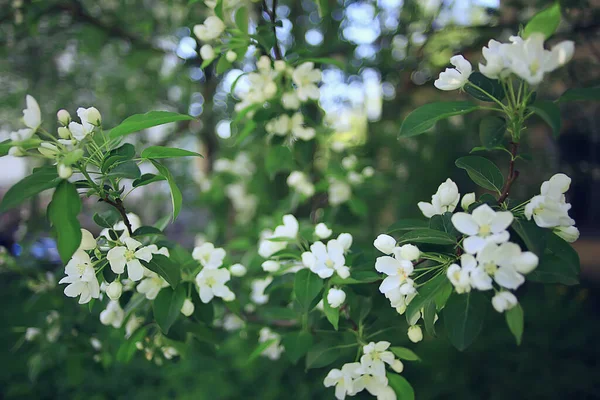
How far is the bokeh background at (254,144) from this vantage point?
2.28 metres

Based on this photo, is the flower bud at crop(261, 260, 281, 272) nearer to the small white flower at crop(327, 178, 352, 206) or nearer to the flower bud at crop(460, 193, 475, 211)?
the flower bud at crop(460, 193, 475, 211)

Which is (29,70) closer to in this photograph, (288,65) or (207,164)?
(207,164)

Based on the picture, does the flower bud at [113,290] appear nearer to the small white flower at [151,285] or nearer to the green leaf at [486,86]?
the small white flower at [151,285]

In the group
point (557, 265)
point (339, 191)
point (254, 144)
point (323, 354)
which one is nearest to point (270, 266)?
point (323, 354)

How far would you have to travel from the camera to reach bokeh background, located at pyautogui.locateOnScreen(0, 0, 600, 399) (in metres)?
2.28

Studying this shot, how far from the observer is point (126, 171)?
38.4 inches

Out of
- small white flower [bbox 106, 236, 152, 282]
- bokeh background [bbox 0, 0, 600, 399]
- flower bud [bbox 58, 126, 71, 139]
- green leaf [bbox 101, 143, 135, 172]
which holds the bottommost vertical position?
bokeh background [bbox 0, 0, 600, 399]

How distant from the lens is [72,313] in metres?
1.98

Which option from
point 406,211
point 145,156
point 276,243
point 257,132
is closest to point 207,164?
point 406,211

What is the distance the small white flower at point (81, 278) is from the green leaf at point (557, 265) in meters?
0.89

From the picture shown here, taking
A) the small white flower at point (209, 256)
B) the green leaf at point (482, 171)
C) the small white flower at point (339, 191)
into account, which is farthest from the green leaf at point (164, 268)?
the small white flower at point (339, 191)

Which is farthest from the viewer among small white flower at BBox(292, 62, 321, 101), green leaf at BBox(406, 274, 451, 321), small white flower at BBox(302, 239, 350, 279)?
small white flower at BBox(292, 62, 321, 101)

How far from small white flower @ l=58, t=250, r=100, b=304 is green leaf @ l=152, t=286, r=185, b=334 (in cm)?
16

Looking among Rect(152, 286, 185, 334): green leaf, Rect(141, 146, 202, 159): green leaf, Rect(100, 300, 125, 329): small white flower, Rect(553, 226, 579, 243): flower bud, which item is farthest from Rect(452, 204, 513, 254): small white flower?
Rect(100, 300, 125, 329): small white flower
